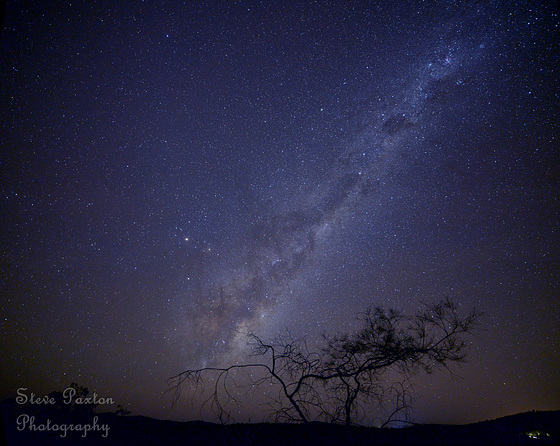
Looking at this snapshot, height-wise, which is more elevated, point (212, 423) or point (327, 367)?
point (327, 367)

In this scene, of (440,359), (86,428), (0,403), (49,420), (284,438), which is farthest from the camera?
(0,403)

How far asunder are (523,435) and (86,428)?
7.95 meters

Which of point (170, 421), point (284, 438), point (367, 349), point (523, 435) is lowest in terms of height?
point (523, 435)

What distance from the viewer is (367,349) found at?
21.6ft

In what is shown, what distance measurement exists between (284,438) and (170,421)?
2492 millimetres

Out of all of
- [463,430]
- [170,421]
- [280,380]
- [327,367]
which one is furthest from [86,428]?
[463,430]

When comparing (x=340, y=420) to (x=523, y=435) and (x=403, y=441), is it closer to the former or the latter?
(x=403, y=441)

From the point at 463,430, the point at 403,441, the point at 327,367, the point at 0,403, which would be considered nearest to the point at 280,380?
the point at 327,367

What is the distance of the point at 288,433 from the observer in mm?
4863

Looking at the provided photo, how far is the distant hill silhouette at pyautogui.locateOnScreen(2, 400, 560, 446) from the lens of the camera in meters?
4.25

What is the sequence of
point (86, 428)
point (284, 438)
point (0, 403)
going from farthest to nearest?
point (0, 403) → point (86, 428) → point (284, 438)

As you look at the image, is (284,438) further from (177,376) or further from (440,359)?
(440,359)

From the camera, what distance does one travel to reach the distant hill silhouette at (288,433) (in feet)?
14.0

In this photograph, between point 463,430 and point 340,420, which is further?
point 340,420
